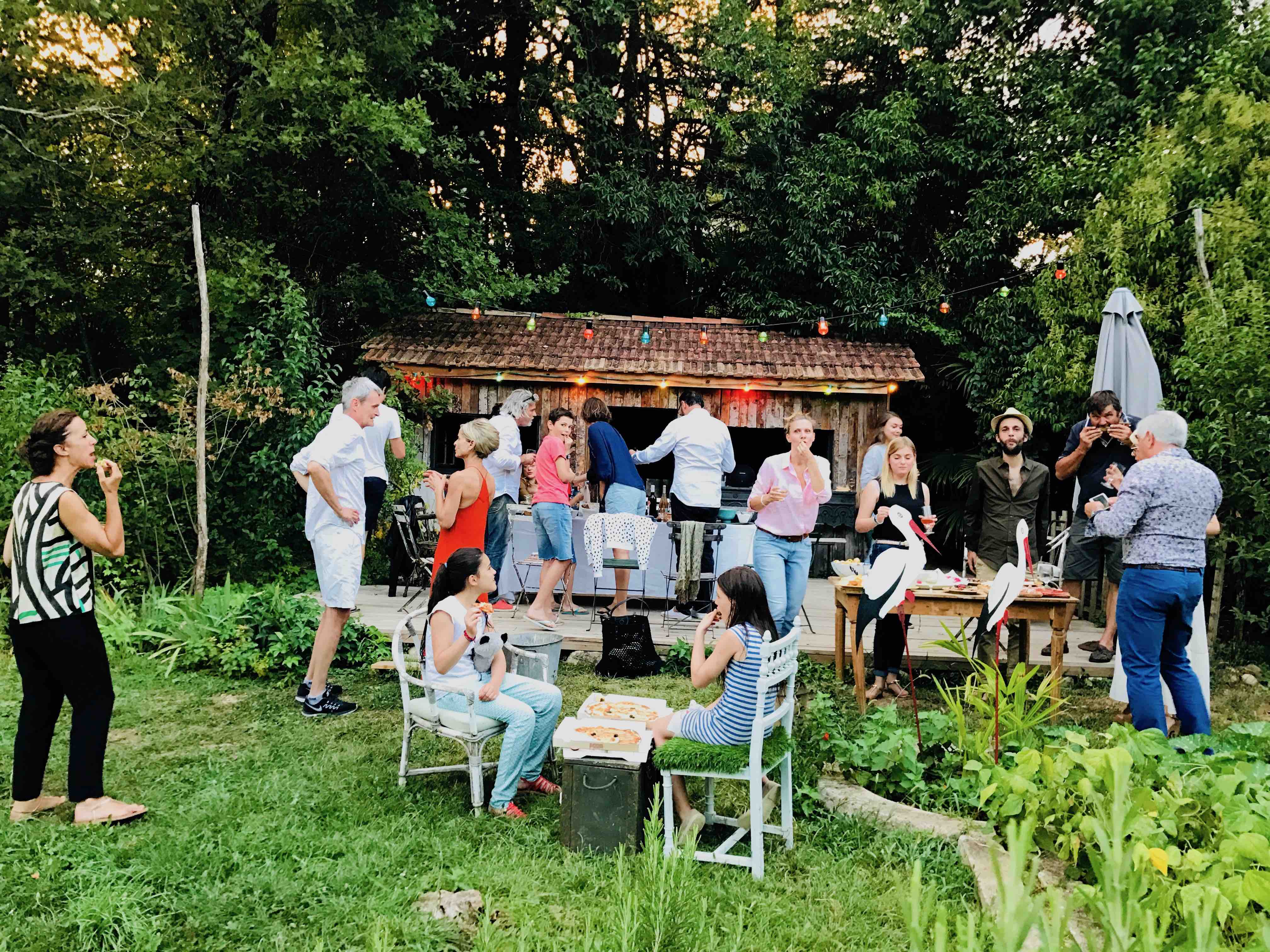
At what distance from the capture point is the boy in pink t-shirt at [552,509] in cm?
686

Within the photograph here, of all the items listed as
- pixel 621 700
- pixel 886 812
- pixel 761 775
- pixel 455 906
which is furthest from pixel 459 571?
pixel 886 812

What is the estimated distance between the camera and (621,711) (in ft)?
12.9

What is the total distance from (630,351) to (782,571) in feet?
22.7

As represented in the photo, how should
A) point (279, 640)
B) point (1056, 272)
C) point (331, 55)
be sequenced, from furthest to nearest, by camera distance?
point (331, 55), point (1056, 272), point (279, 640)

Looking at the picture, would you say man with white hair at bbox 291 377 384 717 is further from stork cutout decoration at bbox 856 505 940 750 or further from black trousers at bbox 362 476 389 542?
stork cutout decoration at bbox 856 505 940 750

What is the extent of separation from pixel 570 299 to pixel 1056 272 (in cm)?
796

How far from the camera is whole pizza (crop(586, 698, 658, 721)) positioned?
152 inches

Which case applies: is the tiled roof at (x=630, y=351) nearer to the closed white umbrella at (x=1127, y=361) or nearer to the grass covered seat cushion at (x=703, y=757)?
the closed white umbrella at (x=1127, y=361)

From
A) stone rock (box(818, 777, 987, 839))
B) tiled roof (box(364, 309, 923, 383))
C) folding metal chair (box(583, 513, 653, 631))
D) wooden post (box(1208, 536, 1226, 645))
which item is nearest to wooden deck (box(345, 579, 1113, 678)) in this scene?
folding metal chair (box(583, 513, 653, 631))

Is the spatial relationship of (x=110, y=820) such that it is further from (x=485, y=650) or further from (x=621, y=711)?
(x=621, y=711)

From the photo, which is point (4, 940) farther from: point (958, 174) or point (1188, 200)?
point (958, 174)

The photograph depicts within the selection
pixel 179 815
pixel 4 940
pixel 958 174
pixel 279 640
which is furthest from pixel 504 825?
pixel 958 174

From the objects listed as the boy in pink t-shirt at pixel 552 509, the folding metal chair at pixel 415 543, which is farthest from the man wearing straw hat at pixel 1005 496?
the folding metal chair at pixel 415 543

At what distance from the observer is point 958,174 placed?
13.0 metres
